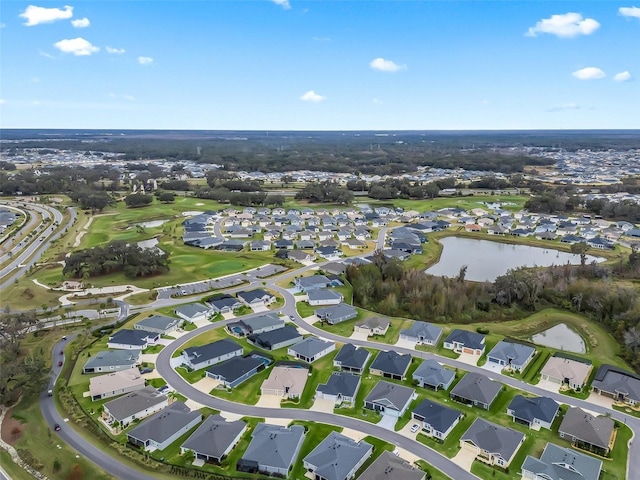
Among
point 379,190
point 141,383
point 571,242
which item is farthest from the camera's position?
point 379,190

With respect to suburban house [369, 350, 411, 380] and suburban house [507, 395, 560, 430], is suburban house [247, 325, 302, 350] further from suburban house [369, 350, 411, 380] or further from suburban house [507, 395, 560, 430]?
suburban house [507, 395, 560, 430]

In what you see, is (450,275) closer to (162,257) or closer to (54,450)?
(162,257)

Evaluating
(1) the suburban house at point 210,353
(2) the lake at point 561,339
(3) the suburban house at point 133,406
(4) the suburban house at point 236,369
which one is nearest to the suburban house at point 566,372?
(2) the lake at point 561,339

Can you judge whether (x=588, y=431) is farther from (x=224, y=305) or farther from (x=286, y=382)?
(x=224, y=305)

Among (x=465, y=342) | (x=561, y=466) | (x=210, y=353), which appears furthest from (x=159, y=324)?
(x=561, y=466)

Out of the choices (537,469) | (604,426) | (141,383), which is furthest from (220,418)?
(604,426)

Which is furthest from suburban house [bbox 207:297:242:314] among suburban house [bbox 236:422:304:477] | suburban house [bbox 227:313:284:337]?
suburban house [bbox 236:422:304:477]
